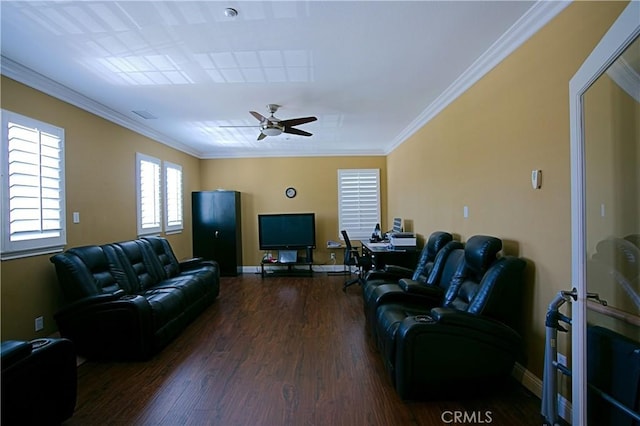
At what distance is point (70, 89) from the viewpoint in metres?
3.28

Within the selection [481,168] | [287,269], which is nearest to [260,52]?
[481,168]

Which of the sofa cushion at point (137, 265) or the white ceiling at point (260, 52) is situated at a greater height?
the white ceiling at point (260, 52)

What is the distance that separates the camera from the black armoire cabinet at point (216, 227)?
632cm

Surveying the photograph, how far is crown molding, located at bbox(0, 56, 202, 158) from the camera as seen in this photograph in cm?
270

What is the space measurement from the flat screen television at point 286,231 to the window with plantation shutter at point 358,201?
78 centimetres

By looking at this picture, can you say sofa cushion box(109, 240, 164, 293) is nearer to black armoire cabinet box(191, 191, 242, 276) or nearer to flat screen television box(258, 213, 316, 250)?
black armoire cabinet box(191, 191, 242, 276)

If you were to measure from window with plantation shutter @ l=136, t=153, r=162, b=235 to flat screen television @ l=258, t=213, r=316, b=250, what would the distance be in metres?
2.02

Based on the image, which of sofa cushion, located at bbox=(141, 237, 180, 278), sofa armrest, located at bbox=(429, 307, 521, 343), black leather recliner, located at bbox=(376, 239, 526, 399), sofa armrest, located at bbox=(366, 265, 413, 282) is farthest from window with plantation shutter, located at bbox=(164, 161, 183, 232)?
sofa armrest, located at bbox=(429, 307, 521, 343)

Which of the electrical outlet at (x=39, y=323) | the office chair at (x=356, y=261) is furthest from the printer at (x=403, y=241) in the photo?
the electrical outlet at (x=39, y=323)

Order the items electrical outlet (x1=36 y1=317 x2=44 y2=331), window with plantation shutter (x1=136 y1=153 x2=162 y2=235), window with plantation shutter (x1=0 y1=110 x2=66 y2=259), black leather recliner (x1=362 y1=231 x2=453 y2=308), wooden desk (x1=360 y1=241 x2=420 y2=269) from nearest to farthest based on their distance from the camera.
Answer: window with plantation shutter (x1=0 y1=110 x2=66 y2=259) → electrical outlet (x1=36 y1=317 x2=44 y2=331) → black leather recliner (x1=362 y1=231 x2=453 y2=308) → wooden desk (x1=360 y1=241 x2=420 y2=269) → window with plantation shutter (x1=136 y1=153 x2=162 y2=235)

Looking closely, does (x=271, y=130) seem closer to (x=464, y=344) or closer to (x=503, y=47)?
(x=503, y=47)

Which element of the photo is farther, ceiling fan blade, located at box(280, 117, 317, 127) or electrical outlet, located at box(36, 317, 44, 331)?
ceiling fan blade, located at box(280, 117, 317, 127)

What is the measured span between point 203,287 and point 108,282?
1.14 meters

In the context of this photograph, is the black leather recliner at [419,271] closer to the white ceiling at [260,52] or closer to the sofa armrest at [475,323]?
the sofa armrest at [475,323]
